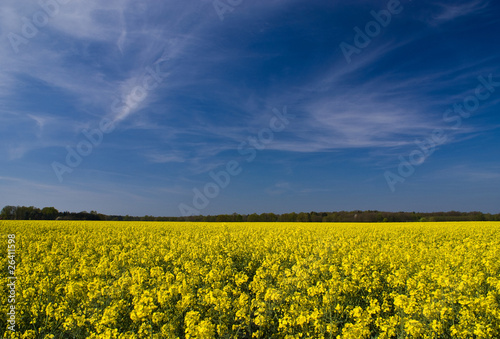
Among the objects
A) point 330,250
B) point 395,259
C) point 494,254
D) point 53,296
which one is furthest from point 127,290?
point 494,254

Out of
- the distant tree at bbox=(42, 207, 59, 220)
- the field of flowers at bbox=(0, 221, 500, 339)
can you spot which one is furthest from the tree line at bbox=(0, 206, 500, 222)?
the field of flowers at bbox=(0, 221, 500, 339)

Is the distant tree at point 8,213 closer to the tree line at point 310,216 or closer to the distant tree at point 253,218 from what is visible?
the tree line at point 310,216

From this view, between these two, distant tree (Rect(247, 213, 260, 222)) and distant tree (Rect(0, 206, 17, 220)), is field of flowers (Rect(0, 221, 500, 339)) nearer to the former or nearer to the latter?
distant tree (Rect(247, 213, 260, 222))

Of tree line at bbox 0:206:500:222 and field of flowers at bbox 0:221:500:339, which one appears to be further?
tree line at bbox 0:206:500:222

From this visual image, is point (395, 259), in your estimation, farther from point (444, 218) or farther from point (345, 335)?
point (444, 218)

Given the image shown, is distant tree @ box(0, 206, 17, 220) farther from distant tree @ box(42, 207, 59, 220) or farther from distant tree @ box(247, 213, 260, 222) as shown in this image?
distant tree @ box(247, 213, 260, 222)

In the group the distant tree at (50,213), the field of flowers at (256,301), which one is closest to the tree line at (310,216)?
the distant tree at (50,213)

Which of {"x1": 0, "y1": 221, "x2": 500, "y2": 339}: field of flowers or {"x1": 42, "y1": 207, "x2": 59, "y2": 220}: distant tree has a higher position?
{"x1": 42, "y1": 207, "x2": 59, "y2": 220}: distant tree

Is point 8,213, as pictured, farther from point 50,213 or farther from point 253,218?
point 253,218

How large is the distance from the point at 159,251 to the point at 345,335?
10251mm

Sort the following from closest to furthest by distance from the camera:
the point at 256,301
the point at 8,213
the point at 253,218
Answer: the point at 256,301
the point at 253,218
the point at 8,213

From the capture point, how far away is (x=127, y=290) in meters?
7.07

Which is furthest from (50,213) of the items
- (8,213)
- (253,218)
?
(253,218)

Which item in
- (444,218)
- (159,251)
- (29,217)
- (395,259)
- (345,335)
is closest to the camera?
(345,335)
